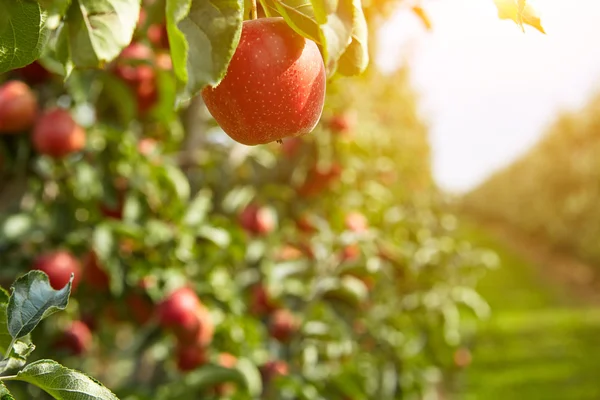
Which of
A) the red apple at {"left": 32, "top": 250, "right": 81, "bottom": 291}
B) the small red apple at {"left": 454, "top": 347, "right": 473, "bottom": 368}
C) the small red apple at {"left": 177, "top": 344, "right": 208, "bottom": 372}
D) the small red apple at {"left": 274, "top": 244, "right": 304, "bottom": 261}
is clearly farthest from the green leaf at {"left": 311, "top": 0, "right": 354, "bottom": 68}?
the small red apple at {"left": 454, "top": 347, "right": 473, "bottom": 368}

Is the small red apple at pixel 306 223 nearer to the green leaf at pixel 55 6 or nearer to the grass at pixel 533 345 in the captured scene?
the green leaf at pixel 55 6

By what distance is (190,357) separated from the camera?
2.00m

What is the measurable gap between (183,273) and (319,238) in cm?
93

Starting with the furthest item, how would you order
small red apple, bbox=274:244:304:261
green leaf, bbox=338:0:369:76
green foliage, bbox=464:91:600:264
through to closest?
green foliage, bbox=464:91:600:264 < small red apple, bbox=274:244:304:261 < green leaf, bbox=338:0:369:76

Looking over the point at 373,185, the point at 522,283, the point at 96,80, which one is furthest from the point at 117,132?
the point at 522,283

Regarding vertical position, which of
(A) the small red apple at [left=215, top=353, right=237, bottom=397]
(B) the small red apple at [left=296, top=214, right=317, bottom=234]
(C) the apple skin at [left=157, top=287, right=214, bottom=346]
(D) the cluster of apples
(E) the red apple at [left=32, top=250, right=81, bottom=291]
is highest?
(D) the cluster of apples

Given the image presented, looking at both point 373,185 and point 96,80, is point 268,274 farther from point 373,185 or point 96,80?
point 373,185

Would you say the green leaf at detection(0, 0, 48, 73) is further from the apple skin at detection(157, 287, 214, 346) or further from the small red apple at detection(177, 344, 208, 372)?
the small red apple at detection(177, 344, 208, 372)

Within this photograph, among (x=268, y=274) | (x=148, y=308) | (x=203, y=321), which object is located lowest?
(x=268, y=274)

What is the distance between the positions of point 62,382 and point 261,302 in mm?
2053

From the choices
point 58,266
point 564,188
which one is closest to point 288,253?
point 58,266

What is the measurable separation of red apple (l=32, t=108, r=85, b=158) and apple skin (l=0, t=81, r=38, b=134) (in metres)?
0.05

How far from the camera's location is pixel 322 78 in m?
0.69

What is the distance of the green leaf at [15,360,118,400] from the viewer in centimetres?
55
